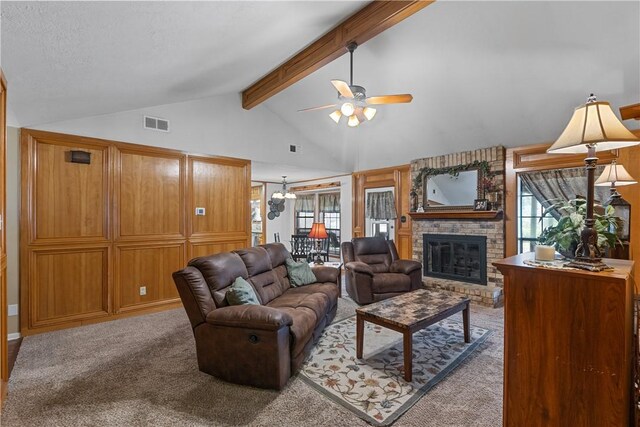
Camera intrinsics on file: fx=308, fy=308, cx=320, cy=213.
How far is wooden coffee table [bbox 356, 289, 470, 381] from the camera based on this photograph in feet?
8.25

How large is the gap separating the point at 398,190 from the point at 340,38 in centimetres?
375

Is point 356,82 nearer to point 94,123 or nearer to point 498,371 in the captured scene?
point 94,123

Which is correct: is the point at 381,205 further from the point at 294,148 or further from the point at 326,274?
the point at 326,274

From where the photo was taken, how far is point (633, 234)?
3758mm

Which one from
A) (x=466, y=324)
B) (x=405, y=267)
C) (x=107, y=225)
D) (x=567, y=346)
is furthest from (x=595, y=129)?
(x=107, y=225)

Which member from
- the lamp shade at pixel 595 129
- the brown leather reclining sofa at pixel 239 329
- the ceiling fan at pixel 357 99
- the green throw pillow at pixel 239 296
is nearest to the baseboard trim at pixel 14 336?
the brown leather reclining sofa at pixel 239 329

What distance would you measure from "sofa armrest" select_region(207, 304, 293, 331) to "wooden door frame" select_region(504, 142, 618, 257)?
4.04m

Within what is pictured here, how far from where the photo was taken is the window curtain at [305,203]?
9.12 m

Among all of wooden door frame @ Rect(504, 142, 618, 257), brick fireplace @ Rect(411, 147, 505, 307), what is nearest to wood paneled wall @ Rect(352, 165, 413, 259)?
brick fireplace @ Rect(411, 147, 505, 307)

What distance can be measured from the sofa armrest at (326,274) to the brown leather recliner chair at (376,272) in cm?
51

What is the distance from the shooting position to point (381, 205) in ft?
22.0

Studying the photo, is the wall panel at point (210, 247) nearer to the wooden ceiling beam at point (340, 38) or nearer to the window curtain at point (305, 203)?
the wooden ceiling beam at point (340, 38)

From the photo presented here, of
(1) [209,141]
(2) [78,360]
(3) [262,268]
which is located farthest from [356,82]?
(2) [78,360]

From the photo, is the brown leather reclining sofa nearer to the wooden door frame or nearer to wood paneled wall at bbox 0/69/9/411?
wood paneled wall at bbox 0/69/9/411
